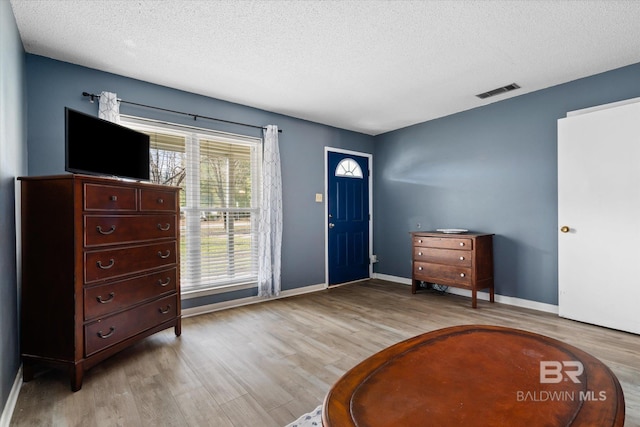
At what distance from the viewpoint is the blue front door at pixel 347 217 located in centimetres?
476

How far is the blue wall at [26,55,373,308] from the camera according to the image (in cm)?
260

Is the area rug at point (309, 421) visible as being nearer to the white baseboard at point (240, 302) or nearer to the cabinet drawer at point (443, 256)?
the white baseboard at point (240, 302)

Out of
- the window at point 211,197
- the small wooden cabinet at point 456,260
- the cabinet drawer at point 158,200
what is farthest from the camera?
the small wooden cabinet at point 456,260

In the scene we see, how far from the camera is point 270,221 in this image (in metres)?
3.89

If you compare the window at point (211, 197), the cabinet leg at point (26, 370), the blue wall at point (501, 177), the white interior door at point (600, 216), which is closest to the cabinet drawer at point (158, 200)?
the window at point (211, 197)

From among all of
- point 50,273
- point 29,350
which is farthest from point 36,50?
point 29,350

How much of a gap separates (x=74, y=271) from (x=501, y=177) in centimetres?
426

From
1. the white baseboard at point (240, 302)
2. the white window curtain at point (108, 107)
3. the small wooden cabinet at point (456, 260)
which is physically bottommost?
the white baseboard at point (240, 302)

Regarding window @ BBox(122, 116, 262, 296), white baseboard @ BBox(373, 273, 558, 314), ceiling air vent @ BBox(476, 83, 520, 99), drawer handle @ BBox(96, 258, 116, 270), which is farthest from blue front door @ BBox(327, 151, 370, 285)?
drawer handle @ BBox(96, 258, 116, 270)

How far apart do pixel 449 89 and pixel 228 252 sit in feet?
10.1

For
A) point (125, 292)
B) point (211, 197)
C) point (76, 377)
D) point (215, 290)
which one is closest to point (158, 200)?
point (125, 292)

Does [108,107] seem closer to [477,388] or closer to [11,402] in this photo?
[11,402]

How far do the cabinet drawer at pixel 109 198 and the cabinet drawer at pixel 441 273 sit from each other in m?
3.34

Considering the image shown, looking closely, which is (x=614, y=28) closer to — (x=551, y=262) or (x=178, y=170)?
(x=551, y=262)
